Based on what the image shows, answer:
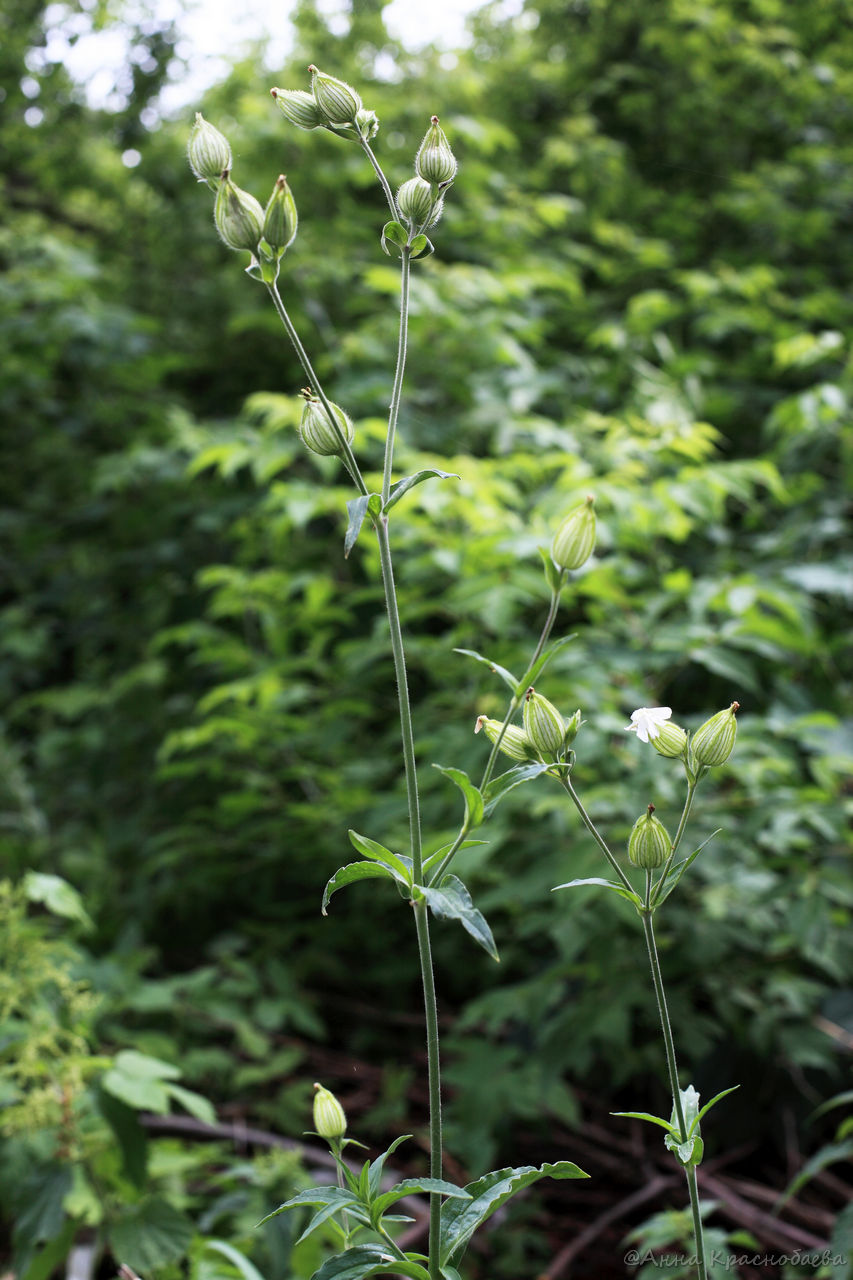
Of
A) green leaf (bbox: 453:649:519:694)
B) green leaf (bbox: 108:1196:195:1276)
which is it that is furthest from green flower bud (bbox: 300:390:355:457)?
green leaf (bbox: 108:1196:195:1276)

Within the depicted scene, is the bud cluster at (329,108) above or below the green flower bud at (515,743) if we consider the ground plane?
above

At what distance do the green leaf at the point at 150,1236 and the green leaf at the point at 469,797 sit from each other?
2.85 feet

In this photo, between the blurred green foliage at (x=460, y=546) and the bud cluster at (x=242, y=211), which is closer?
the bud cluster at (x=242, y=211)

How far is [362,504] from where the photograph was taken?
729 millimetres

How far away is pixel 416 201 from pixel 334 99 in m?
0.12

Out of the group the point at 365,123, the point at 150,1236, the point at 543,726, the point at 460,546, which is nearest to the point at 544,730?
the point at 543,726

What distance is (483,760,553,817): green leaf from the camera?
70cm

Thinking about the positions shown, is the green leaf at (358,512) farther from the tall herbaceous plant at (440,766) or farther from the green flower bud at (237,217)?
the green flower bud at (237,217)

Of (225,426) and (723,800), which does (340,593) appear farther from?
(723,800)

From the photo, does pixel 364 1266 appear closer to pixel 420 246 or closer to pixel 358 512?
pixel 358 512

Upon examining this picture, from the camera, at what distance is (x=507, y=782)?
0.73 metres

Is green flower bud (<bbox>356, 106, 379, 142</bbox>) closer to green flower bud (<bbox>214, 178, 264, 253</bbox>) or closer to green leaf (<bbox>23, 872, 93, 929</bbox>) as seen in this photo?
green flower bud (<bbox>214, 178, 264, 253</bbox>)

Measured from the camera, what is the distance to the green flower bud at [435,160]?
31.3 inches

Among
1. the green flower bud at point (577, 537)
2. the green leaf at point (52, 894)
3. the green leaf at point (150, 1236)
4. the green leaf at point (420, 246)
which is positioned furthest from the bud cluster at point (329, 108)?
the green leaf at point (150, 1236)
